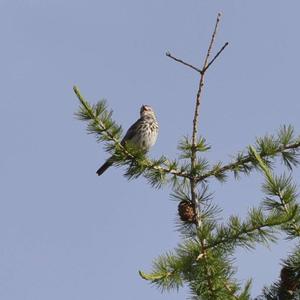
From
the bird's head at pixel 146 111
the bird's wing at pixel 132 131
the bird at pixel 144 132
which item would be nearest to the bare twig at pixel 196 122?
the bird at pixel 144 132

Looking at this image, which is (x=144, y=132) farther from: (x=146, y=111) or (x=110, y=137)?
(x=110, y=137)

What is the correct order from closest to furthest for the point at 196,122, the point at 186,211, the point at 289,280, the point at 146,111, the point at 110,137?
the point at 289,280, the point at 186,211, the point at 196,122, the point at 110,137, the point at 146,111

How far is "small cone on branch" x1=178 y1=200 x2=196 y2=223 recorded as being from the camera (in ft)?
13.7

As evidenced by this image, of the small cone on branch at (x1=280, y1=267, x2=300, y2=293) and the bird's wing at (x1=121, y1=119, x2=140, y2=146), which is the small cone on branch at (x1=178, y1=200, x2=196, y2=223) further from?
the bird's wing at (x1=121, y1=119, x2=140, y2=146)

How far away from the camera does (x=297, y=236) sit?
375 centimetres

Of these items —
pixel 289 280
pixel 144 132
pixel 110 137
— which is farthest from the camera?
pixel 144 132

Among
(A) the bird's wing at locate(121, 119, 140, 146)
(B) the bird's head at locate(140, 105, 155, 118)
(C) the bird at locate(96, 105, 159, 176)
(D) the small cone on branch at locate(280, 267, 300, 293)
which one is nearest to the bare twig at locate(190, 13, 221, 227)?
(D) the small cone on branch at locate(280, 267, 300, 293)

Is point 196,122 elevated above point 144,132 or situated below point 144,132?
below

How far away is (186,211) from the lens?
4.21 m

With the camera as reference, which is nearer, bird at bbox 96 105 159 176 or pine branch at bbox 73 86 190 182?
pine branch at bbox 73 86 190 182

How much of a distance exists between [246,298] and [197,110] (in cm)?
148

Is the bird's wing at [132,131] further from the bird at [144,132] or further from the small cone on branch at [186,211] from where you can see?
the small cone on branch at [186,211]

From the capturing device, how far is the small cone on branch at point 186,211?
13.7 ft

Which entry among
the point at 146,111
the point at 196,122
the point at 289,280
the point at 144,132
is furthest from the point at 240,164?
the point at 146,111
